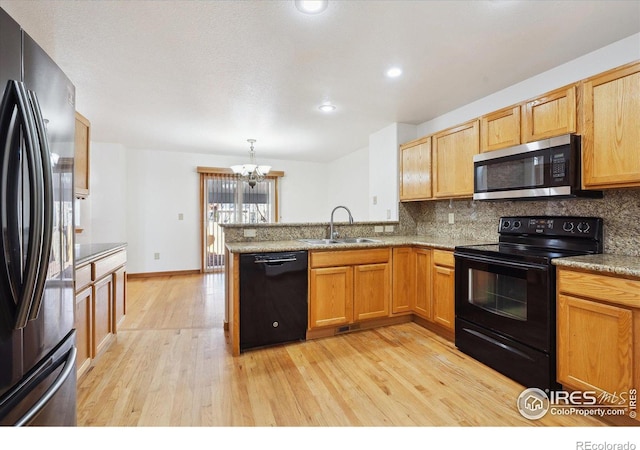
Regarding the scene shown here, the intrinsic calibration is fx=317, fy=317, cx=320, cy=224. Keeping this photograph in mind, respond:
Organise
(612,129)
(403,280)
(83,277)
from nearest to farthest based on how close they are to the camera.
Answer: (612,129) → (83,277) → (403,280)

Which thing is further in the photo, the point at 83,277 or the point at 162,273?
the point at 162,273

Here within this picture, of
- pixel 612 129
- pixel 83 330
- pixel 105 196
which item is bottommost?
pixel 83 330

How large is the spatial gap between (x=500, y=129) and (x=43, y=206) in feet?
9.67

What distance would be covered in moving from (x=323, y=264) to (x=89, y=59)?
2.41m

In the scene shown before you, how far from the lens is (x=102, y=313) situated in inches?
96.0

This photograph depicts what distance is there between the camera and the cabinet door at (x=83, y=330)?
6.51 feet

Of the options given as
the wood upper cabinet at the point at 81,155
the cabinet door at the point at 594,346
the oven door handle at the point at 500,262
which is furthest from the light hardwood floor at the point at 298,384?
Result: the wood upper cabinet at the point at 81,155

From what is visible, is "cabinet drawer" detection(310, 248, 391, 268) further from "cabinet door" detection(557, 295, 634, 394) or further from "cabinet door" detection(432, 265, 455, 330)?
"cabinet door" detection(557, 295, 634, 394)

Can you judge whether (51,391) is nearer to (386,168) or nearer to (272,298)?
(272,298)

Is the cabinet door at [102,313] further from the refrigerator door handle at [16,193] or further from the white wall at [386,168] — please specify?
the white wall at [386,168]

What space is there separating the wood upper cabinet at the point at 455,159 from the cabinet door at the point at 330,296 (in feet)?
4.21

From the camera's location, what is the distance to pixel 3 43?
896 mm

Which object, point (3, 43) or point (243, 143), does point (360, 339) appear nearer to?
point (3, 43)
